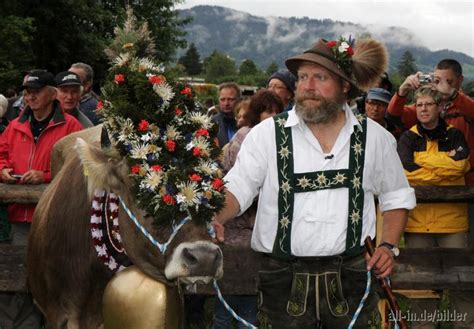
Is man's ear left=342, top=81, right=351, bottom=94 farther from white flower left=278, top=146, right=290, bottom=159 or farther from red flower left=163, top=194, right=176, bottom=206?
red flower left=163, top=194, right=176, bottom=206

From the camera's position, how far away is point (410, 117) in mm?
→ 6285

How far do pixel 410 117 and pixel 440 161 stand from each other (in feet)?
2.57

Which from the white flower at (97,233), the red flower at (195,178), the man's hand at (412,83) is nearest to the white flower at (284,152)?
the red flower at (195,178)

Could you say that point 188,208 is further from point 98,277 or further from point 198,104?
point 98,277

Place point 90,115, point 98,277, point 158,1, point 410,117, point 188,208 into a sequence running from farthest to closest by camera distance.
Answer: point 158,1
point 90,115
point 410,117
point 98,277
point 188,208

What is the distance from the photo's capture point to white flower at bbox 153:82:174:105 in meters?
3.51

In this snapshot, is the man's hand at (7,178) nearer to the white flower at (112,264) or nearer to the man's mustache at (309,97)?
the white flower at (112,264)

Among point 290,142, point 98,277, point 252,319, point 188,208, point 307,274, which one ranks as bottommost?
point 252,319

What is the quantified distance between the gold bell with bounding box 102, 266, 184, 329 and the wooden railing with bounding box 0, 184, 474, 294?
1410mm

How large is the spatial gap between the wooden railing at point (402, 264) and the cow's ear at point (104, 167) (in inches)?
62.0

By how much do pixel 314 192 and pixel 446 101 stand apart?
2866 millimetres

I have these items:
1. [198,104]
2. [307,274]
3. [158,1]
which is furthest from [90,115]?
[158,1]

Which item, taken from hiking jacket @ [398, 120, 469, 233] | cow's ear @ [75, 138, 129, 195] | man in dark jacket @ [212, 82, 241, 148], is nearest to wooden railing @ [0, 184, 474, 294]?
hiking jacket @ [398, 120, 469, 233]

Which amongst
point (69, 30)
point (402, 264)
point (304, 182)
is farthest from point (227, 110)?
point (69, 30)
